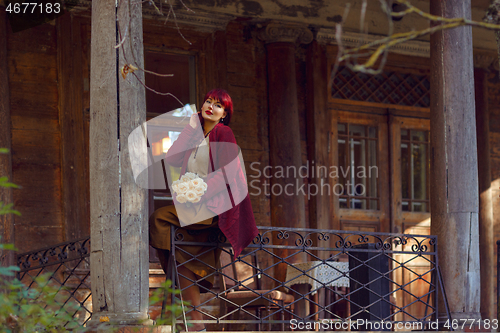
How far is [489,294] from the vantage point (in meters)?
8.65

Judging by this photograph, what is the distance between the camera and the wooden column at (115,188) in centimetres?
425

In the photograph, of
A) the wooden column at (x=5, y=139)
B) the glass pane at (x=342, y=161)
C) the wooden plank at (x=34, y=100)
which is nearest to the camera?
the wooden column at (x=5, y=139)

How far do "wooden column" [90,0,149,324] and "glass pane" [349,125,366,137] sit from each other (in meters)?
4.50

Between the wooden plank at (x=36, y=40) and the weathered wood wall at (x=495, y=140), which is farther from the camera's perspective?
the weathered wood wall at (x=495, y=140)

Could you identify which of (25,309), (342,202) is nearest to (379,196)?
(342,202)

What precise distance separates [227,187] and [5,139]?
2.92 meters

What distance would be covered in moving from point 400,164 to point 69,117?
4359 millimetres

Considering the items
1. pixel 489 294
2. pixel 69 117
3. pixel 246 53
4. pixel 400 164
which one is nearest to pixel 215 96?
pixel 69 117

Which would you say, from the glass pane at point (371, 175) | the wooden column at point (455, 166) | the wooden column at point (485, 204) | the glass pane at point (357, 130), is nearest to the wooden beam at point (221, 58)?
the glass pane at point (357, 130)

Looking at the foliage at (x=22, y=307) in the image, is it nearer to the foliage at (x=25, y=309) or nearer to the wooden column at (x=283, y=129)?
the foliage at (x=25, y=309)

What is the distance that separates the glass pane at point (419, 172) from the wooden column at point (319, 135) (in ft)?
4.33

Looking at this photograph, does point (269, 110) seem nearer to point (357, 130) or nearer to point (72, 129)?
point (357, 130)

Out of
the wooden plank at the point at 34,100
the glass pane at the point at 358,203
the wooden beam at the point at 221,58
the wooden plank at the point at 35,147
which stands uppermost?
the wooden beam at the point at 221,58

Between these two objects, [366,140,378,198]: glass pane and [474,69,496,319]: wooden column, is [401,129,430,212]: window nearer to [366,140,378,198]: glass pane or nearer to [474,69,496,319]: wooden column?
[366,140,378,198]: glass pane
